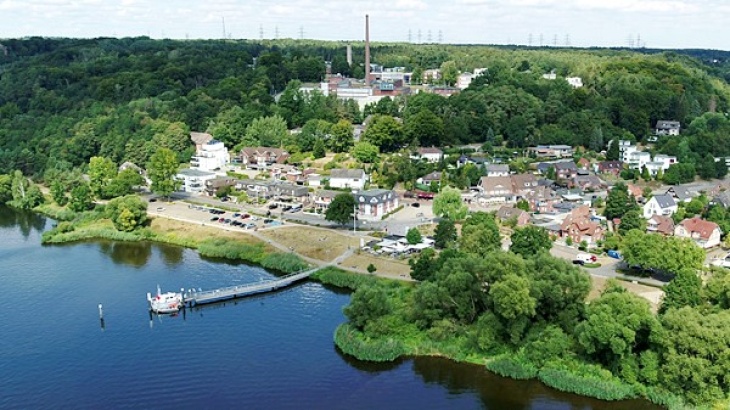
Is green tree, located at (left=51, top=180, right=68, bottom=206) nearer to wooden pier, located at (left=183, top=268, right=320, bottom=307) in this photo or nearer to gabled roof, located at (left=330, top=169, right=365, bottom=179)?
gabled roof, located at (left=330, top=169, right=365, bottom=179)

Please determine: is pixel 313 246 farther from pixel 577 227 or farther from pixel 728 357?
pixel 728 357

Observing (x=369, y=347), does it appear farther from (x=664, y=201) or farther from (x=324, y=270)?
(x=664, y=201)

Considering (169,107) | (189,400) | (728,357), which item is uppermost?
(169,107)

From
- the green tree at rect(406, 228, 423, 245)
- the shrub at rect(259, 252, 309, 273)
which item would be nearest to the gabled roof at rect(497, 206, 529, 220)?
the green tree at rect(406, 228, 423, 245)

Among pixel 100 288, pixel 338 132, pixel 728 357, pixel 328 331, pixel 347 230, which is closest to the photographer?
pixel 728 357

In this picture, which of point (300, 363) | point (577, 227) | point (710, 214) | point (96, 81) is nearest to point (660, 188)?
point (710, 214)

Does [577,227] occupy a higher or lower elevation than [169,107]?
lower
